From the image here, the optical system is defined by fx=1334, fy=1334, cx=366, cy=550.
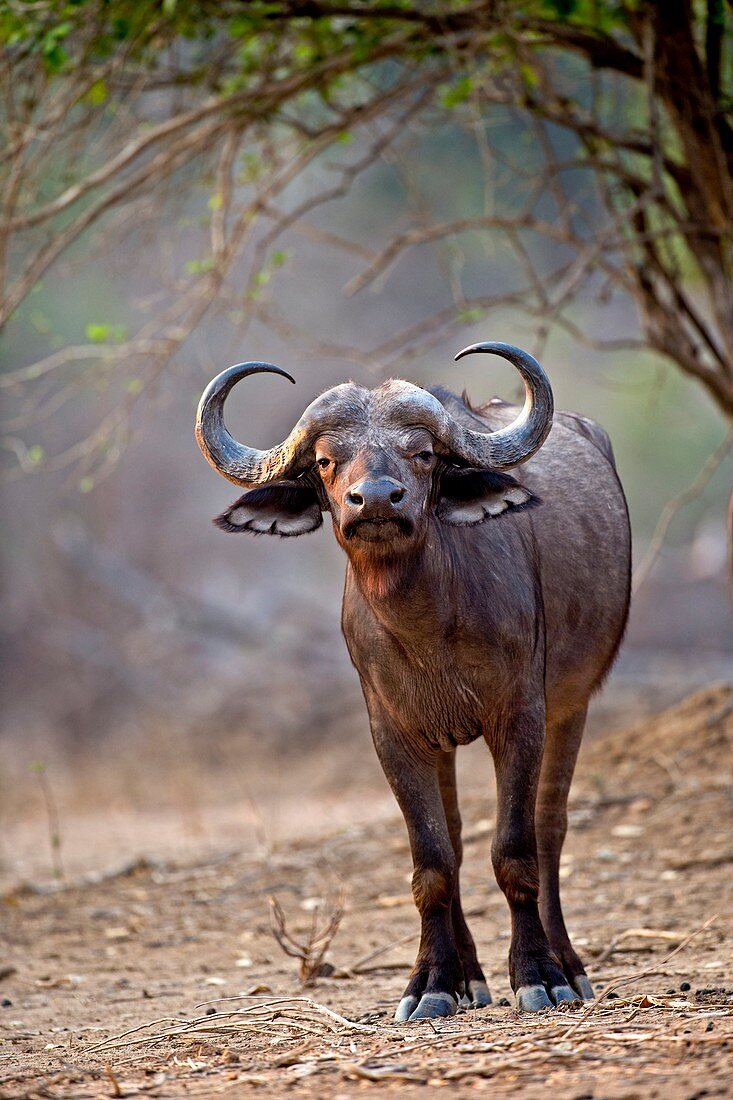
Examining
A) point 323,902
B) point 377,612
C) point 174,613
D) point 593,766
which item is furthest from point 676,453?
point 377,612

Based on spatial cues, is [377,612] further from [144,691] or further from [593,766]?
[144,691]

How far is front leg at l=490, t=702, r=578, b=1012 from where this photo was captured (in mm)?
4957

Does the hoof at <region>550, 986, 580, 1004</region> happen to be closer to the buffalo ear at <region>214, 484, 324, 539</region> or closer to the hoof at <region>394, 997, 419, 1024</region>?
the hoof at <region>394, 997, 419, 1024</region>

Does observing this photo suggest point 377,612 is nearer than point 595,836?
Yes

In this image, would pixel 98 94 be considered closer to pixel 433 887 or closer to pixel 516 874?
pixel 433 887

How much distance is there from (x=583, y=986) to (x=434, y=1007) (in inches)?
29.5

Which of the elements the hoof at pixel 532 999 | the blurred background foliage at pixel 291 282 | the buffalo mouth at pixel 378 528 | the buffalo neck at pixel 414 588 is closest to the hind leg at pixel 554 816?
the hoof at pixel 532 999

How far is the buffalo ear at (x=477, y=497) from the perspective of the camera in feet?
16.0

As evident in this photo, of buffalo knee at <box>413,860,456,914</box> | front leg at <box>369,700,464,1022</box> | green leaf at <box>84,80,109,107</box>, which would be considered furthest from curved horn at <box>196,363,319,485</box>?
green leaf at <box>84,80,109,107</box>

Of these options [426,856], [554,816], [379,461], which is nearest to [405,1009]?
[426,856]

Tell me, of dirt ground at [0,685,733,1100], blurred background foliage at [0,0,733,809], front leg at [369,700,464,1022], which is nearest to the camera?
dirt ground at [0,685,733,1100]

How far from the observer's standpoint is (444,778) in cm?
555

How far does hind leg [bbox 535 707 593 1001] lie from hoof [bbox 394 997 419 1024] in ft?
2.63

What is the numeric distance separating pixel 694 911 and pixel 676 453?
26.4 m
